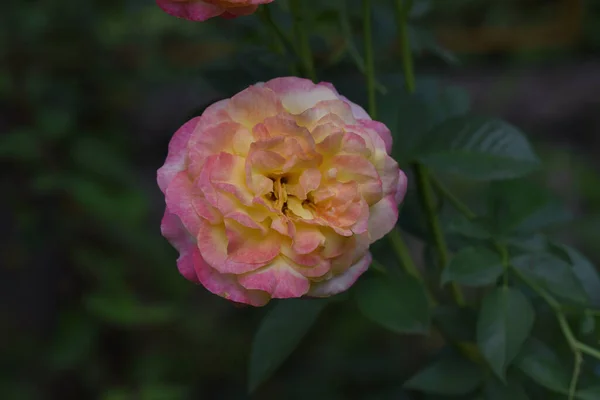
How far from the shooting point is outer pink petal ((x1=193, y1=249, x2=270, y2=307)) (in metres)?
0.35

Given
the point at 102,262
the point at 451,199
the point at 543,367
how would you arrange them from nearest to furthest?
the point at 543,367 < the point at 451,199 < the point at 102,262

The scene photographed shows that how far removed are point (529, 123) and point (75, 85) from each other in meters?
1.53

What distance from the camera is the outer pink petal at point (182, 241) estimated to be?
0.37 m

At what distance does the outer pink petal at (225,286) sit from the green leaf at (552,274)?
0.69ft

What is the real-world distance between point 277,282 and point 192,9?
6.0 inches

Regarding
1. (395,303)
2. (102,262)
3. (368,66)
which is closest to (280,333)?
(395,303)

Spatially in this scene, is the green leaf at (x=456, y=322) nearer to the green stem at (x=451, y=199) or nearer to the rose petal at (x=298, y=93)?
the green stem at (x=451, y=199)

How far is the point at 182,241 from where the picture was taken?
0.37 meters

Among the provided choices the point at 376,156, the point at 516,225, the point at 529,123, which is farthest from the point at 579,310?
the point at 529,123

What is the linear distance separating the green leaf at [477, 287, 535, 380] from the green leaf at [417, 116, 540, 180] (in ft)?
0.26

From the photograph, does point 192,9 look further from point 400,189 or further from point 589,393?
point 589,393

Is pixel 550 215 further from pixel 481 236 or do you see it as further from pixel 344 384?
pixel 344 384

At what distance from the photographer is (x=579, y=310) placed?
1.54 ft

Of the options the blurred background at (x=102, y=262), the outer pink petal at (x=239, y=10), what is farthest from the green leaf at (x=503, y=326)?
the blurred background at (x=102, y=262)
